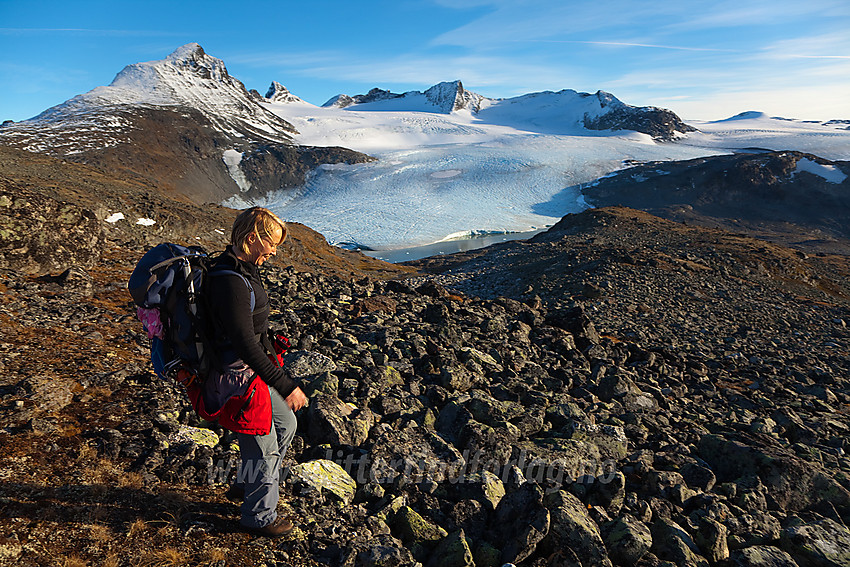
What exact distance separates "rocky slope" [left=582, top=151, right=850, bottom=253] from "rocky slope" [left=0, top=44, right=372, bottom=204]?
48.5 meters

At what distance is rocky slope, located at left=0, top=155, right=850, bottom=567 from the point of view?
10.0ft

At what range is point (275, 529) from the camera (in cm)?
301

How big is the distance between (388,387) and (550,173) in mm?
73626

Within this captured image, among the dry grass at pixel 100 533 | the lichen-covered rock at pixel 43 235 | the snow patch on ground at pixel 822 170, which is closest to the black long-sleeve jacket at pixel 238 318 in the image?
the dry grass at pixel 100 533

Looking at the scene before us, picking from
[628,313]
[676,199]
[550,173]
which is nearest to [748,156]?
[676,199]

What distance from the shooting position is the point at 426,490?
3.86 meters

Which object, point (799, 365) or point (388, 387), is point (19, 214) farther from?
point (799, 365)

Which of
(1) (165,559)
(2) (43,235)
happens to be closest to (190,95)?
(2) (43,235)

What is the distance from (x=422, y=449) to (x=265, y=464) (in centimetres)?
182

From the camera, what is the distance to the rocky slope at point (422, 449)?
3051 mm

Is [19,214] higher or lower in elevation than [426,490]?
higher

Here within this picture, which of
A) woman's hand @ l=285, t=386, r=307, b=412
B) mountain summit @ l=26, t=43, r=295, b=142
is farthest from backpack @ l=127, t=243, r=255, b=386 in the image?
mountain summit @ l=26, t=43, r=295, b=142

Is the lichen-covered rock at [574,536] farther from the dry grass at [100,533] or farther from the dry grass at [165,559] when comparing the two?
the dry grass at [100,533]

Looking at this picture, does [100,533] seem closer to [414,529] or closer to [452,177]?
[414,529]
